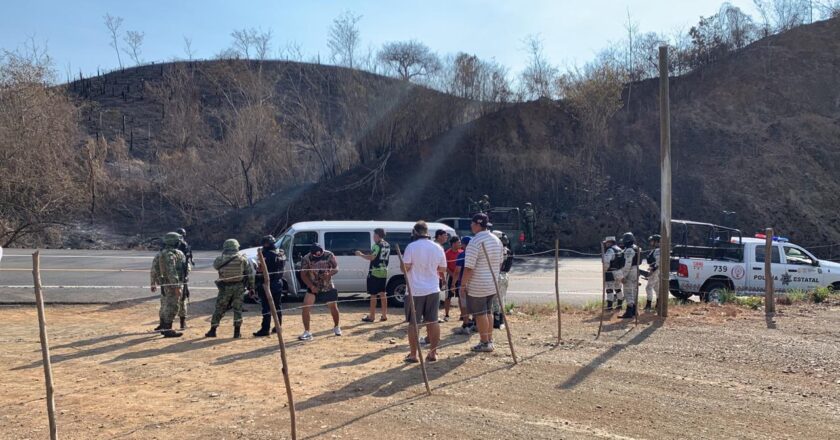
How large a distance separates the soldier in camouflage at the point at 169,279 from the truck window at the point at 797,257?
13.4m

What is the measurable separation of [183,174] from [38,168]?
6.92 m

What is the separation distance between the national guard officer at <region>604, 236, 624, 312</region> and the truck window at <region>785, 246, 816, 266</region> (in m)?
5.10

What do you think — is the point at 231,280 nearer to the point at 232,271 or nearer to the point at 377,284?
the point at 232,271

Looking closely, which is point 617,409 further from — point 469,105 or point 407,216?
point 469,105

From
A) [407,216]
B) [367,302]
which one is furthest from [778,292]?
[407,216]

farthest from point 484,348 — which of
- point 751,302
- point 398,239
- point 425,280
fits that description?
point 751,302

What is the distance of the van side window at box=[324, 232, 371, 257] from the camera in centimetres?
1411

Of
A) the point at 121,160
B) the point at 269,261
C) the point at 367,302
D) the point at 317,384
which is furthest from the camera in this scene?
the point at 121,160

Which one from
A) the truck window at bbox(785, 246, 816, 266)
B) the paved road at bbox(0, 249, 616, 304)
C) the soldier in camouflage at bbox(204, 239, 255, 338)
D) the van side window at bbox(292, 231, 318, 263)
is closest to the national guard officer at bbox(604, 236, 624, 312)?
the paved road at bbox(0, 249, 616, 304)

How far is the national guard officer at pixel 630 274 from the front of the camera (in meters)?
12.3

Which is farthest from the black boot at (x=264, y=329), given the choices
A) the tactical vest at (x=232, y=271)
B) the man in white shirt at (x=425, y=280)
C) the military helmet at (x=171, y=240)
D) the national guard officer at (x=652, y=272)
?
the national guard officer at (x=652, y=272)

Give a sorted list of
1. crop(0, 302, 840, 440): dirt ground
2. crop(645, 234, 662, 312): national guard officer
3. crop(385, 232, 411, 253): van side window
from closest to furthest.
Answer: crop(0, 302, 840, 440): dirt ground
crop(645, 234, 662, 312): national guard officer
crop(385, 232, 411, 253): van side window

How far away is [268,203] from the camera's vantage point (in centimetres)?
3444

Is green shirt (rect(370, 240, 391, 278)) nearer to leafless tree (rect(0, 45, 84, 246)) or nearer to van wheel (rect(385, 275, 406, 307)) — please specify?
van wheel (rect(385, 275, 406, 307))
